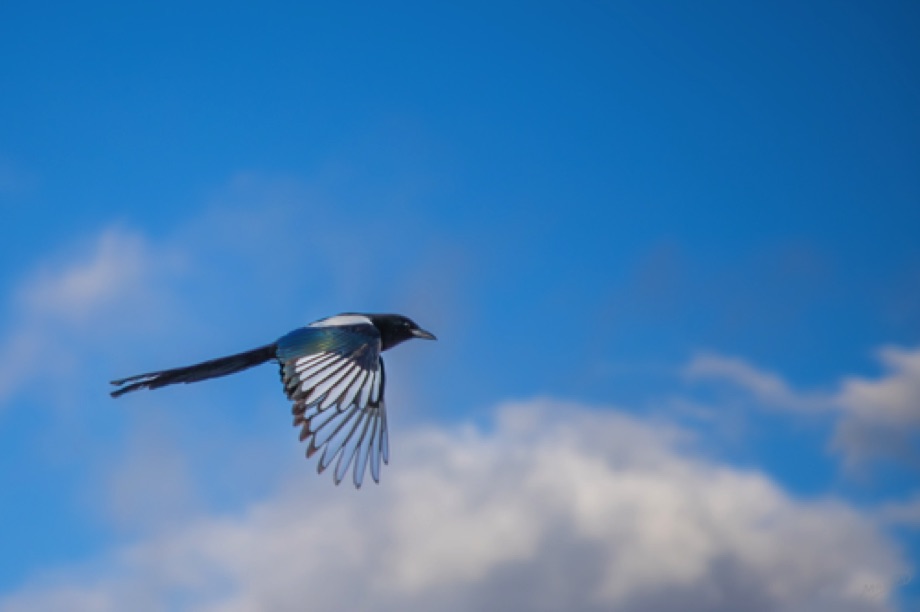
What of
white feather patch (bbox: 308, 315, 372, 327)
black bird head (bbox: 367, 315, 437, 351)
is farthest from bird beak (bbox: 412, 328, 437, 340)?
white feather patch (bbox: 308, 315, 372, 327)

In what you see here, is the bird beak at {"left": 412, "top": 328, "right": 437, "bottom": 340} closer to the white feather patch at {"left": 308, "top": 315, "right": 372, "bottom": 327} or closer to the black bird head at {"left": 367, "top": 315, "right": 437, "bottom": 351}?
the black bird head at {"left": 367, "top": 315, "right": 437, "bottom": 351}

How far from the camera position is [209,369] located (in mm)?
12680

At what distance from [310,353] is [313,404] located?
0.77 m

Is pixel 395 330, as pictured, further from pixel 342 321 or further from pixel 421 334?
pixel 342 321

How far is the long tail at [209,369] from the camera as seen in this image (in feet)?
41.1

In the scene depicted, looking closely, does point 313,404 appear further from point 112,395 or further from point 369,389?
point 112,395

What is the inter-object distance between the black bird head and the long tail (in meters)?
1.35

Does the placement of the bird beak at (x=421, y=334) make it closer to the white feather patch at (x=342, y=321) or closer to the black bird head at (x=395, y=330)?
the black bird head at (x=395, y=330)

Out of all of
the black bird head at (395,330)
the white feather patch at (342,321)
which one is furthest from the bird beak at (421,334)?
the white feather patch at (342,321)

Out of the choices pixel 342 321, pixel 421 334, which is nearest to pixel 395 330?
pixel 421 334

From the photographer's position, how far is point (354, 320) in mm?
12867

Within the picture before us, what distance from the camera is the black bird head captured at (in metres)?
13.6

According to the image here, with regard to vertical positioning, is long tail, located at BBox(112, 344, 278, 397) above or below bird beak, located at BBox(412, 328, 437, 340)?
below

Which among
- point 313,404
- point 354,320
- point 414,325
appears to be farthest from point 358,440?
point 414,325
